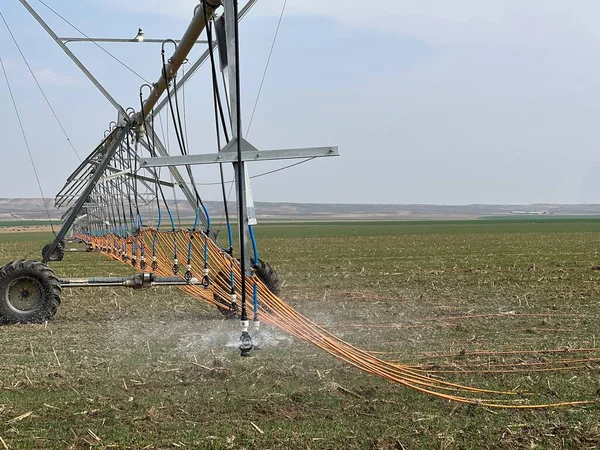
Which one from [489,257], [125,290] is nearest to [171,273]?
[125,290]

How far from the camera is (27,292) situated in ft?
34.6

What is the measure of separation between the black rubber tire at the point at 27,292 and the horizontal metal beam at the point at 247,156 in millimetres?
3923

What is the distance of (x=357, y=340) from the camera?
29.8 ft

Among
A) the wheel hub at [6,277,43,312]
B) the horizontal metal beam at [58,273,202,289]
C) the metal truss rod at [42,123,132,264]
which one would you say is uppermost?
the metal truss rod at [42,123,132,264]

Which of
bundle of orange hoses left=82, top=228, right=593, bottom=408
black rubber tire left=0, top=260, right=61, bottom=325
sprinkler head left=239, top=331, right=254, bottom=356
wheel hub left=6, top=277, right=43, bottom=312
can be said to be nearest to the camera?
bundle of orange hoses left=82, top=228, right=593, bottom=408

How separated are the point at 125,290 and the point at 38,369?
7.46 m

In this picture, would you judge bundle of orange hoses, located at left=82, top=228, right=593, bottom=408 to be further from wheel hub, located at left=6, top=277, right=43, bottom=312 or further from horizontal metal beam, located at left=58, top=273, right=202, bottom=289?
wheel hub, located at left=6, top=277, right=43, bottom=312

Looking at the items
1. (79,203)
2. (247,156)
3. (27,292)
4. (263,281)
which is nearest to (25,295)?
(27,292)

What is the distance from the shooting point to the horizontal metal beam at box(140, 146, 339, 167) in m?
7.22

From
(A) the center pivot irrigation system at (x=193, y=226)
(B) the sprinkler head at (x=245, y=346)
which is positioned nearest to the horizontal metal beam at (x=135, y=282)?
(A) the center pivot irrigation system at (x=193, y=226)

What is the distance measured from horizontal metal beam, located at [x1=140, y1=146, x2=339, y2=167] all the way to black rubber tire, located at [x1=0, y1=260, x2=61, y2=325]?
3.92 meters

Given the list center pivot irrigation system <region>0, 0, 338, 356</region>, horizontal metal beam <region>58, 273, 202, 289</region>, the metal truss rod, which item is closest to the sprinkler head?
center pivot irrigation system <region>0, 0, 338, 356</region>

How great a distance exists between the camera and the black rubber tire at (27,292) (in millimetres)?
10297

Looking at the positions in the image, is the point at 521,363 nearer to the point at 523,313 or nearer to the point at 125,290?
the point at 523,313
